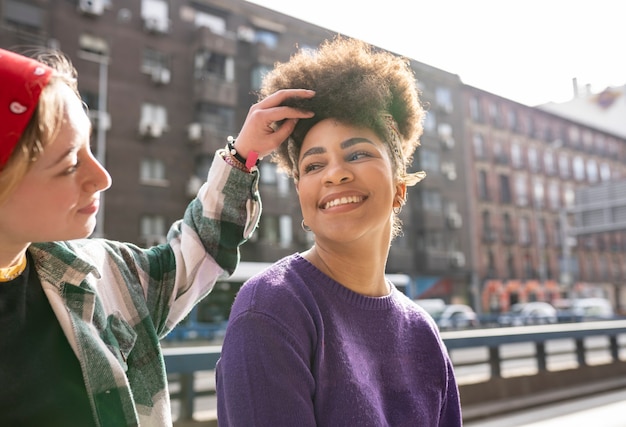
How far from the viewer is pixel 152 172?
26.2m

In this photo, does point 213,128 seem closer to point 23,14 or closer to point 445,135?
point 23,14

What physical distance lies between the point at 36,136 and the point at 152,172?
25.8m

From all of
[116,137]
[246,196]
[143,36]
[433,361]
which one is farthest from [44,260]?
[143,36]

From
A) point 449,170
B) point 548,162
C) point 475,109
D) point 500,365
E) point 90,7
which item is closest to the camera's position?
point 500,365

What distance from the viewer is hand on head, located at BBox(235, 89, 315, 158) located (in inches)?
75.4

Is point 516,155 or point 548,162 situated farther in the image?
point 548,162

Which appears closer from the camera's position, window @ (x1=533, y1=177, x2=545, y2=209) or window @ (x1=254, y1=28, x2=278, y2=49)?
window @ (x1=254, y1=28, x2=278, y2=49)

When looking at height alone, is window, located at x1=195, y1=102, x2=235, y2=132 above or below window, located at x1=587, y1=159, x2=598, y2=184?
below

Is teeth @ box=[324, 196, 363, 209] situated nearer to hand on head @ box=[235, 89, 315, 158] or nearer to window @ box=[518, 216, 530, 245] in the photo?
hand on head @ box=[235, 89, 315, 158]

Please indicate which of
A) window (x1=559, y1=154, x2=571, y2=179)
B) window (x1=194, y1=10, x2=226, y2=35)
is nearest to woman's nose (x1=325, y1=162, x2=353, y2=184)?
window (x1=194, y1=10, x2=226, y2=35)

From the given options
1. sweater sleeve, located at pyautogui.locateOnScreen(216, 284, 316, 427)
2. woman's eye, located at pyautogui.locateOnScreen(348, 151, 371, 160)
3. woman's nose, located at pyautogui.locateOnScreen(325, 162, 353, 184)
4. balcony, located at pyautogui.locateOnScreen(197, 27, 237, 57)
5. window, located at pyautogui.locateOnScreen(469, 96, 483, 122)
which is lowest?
sweater sleeve, located at pyautogui.locateOnScreen(216, 284, 316, 427)

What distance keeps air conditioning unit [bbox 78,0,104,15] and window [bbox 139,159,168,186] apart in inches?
251

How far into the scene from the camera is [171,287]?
198cm

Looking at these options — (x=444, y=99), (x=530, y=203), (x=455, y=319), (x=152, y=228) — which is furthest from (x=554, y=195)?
(x=152, y=228)
